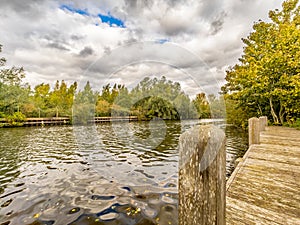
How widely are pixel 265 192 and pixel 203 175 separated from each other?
2.28m

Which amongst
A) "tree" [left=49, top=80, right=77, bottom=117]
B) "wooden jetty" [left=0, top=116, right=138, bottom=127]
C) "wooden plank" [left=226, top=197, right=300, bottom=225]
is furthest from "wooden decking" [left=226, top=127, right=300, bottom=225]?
"tree" [left=49, top=80, right=77, bottom=117]

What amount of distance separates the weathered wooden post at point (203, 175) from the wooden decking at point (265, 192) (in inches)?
49.4

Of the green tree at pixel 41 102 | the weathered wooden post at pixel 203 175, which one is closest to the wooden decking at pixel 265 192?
the weathered wooden post at pixel 203 175

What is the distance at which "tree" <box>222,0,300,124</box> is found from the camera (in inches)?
376

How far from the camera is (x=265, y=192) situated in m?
2.32

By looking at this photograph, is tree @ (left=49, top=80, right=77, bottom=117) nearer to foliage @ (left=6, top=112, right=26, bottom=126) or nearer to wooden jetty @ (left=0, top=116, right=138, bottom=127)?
wooden jetty @ (left=0, top=116, right=138, bottom=127)

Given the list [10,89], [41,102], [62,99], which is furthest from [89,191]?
[62,99]

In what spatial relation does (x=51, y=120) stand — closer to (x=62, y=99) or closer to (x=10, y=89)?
(x=10, y=89)

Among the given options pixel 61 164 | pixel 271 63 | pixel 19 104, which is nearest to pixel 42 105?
pixel 19 104

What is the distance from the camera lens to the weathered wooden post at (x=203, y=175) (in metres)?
0.81

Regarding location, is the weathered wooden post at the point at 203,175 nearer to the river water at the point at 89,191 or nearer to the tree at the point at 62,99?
the river water at the point at 89,191

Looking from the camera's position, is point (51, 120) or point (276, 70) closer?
point (276, 70)

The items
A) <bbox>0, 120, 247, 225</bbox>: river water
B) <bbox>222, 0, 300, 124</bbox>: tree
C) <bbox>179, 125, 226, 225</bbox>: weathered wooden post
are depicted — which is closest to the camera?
<bbox>179, 125, 226, 225</bbox>: weathered wooden post

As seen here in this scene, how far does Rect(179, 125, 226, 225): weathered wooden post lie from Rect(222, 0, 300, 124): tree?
1138 centimetres
